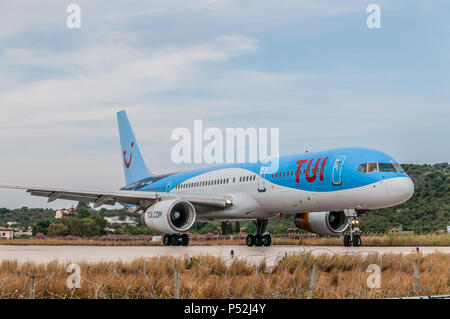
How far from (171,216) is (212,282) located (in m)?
13.4

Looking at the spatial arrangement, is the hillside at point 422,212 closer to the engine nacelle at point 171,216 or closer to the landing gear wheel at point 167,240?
the landing gear wheel at point 167,240

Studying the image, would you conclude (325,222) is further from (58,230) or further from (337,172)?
(58,230)

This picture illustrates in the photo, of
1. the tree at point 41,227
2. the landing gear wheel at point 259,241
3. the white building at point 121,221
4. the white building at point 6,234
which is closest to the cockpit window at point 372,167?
the landing gear wheel at point 259,241

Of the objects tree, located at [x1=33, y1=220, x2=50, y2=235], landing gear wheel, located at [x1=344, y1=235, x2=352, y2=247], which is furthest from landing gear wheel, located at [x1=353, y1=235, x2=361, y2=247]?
tree, located at [x1=33, y1=220, x2=50, y2=235]

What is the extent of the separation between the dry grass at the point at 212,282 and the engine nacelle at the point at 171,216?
953 cm

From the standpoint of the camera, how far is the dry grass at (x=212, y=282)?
11.9m

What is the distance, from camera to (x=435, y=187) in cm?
6006

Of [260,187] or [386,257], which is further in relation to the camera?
[260,187]

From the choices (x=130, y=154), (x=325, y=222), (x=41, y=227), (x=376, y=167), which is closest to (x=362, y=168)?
(x=376, y=167)

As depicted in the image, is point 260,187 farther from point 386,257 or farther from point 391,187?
point 386,257

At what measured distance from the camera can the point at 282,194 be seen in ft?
86.1
